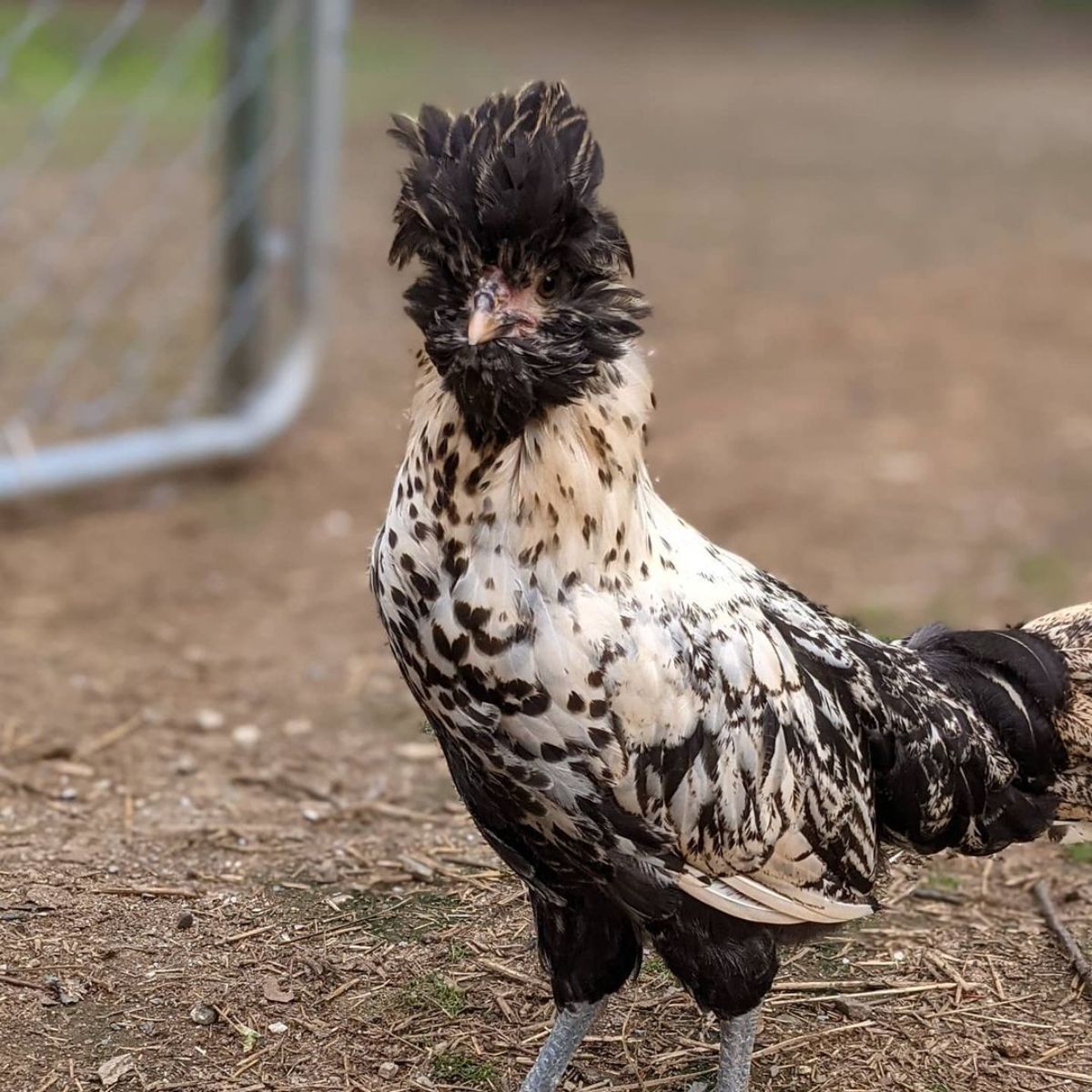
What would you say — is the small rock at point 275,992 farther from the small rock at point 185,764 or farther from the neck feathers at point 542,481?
the neck feathers at point 542,481

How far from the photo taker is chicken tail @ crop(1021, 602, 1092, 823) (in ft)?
10.5

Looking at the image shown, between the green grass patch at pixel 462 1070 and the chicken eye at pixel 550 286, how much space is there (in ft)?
5.62

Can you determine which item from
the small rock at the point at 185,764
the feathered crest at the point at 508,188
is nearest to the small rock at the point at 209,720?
the small rock at the point at 185,764

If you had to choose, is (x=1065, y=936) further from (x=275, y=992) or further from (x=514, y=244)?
(x=514, y=244)

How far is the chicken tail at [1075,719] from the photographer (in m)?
3.19

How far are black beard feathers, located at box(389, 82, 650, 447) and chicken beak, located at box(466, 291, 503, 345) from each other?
26mm

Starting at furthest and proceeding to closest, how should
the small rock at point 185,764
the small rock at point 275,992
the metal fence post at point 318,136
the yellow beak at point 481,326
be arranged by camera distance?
1. the metal fence post at point 318,136
2. the small rock at point 185,764
3. the small rock at point 275,992
4. the yellow beak at point 481,326

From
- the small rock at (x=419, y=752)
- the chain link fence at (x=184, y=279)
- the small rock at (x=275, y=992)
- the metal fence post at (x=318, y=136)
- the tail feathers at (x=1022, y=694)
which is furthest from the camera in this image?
the metal fence post at (x=318, y=136)

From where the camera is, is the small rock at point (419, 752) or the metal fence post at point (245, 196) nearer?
the small rock at point (419, 752)

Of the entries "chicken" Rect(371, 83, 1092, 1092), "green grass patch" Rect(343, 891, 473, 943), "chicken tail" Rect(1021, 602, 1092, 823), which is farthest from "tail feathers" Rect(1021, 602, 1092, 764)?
"green grass patch" Rect(343, 891, 473, 943)

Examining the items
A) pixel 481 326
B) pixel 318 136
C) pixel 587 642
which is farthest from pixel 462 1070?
pixel 318 136

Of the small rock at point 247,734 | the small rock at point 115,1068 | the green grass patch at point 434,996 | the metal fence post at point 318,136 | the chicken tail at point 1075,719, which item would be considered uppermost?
the metal fence post at point 318,136

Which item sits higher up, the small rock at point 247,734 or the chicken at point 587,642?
the chicken at point 587,642

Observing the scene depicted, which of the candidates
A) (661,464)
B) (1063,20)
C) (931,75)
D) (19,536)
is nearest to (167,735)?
(19,536)
